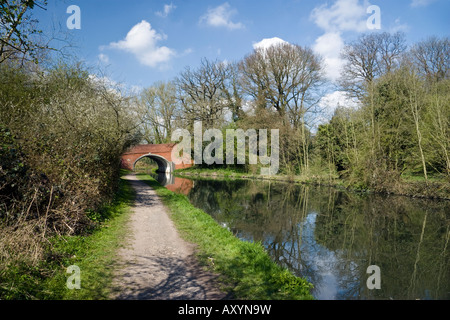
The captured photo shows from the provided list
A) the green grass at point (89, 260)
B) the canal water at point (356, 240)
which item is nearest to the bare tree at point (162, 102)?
the canal water at point (356, 240)

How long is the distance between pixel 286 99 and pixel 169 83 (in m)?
21.2

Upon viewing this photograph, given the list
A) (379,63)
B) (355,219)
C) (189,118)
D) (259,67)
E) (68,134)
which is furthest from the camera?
(189,118)

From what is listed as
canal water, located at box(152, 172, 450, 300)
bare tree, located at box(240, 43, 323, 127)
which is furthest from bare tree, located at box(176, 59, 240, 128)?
canal water, located at box(152, 172, 450, 300)

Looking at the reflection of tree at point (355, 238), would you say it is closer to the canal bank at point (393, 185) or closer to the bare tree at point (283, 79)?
the canal bank at point (393, 185)

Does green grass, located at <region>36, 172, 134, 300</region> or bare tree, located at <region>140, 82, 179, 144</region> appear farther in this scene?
bare tree, located at <region>140, 82, 179, 144</region>

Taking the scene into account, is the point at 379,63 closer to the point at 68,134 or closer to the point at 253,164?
the point at 253,164

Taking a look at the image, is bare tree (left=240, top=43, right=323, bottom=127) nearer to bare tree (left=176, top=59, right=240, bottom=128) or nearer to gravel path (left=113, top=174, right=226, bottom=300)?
bare tree (left=176, top=59, right=240, bottom=128)

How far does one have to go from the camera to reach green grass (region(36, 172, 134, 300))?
3.91m

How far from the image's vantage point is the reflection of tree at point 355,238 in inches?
231

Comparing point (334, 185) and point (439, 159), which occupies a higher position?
point (439, 159)

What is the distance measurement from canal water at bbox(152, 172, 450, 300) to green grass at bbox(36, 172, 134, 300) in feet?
12.0

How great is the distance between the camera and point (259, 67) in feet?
109

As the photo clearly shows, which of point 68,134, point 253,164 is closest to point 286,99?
point 253,164

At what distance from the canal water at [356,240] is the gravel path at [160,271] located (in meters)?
2.22
